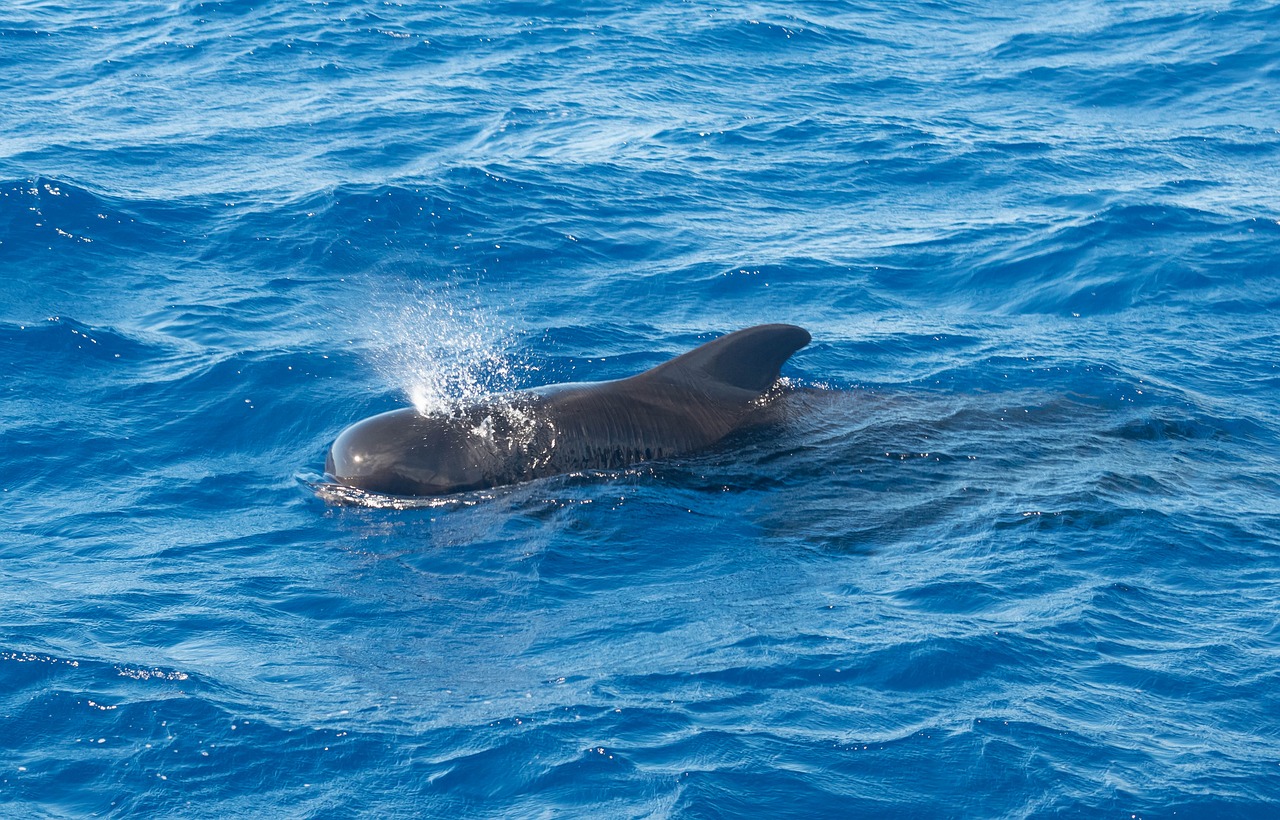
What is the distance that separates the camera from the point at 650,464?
502 inches

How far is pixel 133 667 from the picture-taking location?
31.3ft

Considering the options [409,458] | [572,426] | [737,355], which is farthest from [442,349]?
[737,355]

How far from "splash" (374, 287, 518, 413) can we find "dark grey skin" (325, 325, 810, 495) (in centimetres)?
72

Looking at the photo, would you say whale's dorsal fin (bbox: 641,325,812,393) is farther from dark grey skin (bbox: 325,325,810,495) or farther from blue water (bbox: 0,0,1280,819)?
blue water (bbox: 0,0,1280,819)

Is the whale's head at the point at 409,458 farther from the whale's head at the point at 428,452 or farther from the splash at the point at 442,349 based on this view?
the splash at the point at 442,349

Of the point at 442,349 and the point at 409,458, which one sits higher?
the point at 409,458

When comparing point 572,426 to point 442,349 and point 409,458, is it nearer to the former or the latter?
point 409,458

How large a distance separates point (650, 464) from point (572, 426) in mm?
840

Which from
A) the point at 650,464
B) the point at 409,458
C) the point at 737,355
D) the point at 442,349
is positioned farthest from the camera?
the point at 442,349

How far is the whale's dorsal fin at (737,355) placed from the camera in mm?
13141

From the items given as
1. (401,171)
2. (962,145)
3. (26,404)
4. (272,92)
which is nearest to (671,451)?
(26,404)

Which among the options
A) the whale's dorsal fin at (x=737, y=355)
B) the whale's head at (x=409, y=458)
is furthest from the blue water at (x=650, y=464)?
the whale's dorsal fin at (x=737, y=355)

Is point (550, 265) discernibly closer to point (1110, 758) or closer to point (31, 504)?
point (31, 504)

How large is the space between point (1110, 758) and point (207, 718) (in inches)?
231
